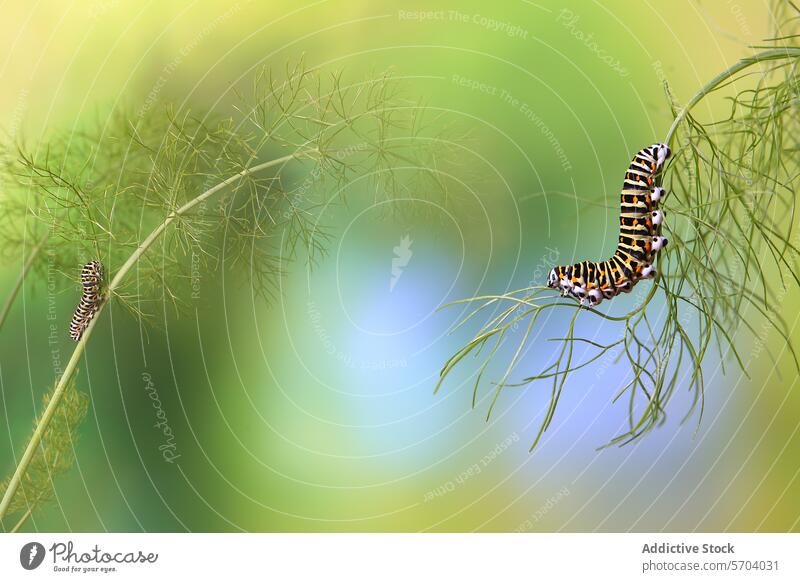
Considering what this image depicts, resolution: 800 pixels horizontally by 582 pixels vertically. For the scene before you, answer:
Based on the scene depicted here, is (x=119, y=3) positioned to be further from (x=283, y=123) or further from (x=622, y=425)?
(x=622, y=425)

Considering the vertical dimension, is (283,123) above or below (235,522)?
above

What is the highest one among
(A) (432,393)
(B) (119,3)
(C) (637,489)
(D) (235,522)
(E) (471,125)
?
(B) (119,3)

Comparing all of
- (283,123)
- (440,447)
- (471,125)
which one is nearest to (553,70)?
(471,125)

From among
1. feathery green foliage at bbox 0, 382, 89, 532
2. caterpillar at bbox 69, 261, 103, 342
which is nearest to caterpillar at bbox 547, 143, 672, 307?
caterpillar at bbox 69, 261, 103, 342

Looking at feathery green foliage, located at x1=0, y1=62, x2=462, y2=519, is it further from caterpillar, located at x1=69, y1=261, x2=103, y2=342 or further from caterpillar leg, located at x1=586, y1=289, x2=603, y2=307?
caterpillar leg, located at x1=586, y1=289, x2=603, y2=307

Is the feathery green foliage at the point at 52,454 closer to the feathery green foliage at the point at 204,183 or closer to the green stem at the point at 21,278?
the feathery green foliage at the point at 204,183

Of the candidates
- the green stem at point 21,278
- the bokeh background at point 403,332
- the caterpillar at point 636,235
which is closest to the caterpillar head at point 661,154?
the caterpillar at point 636,235
